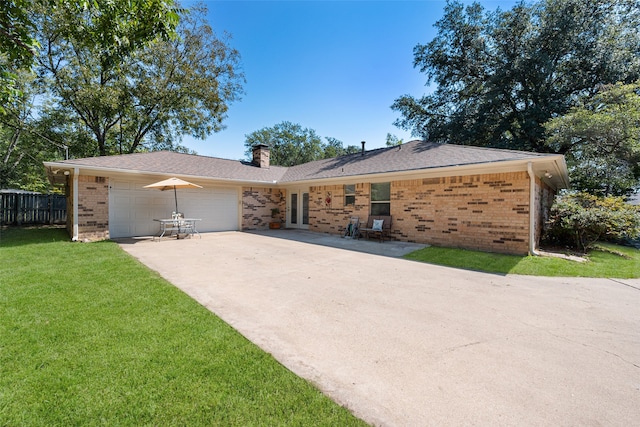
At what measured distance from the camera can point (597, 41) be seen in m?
14.6

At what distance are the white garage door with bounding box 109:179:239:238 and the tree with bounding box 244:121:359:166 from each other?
2246 centimetres

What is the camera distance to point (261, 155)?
52.3 ft

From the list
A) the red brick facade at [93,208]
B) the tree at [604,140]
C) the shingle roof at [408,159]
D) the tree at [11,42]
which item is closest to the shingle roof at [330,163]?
the shingle roof at [408,159]

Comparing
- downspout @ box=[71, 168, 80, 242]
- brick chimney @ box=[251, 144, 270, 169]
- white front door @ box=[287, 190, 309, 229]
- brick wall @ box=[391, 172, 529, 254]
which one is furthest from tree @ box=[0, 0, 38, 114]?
brick chimney @ box=[251, 144, 270, 169]

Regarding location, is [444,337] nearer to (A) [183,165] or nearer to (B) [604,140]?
(A) [183,165]

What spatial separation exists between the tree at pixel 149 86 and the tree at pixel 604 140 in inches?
766

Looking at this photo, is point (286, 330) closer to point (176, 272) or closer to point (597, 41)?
point (176, 272)

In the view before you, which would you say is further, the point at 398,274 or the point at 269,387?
the point at 398,274

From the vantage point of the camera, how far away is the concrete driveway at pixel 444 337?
201cm

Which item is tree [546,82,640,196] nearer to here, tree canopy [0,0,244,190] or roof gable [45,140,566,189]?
roof gable [45,140,566,189]

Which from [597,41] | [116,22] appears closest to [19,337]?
[116,22]

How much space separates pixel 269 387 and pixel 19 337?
107 inches

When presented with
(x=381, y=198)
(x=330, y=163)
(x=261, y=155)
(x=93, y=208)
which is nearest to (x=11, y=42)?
(x=93, y=208)

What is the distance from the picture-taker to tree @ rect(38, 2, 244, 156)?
609 inches
